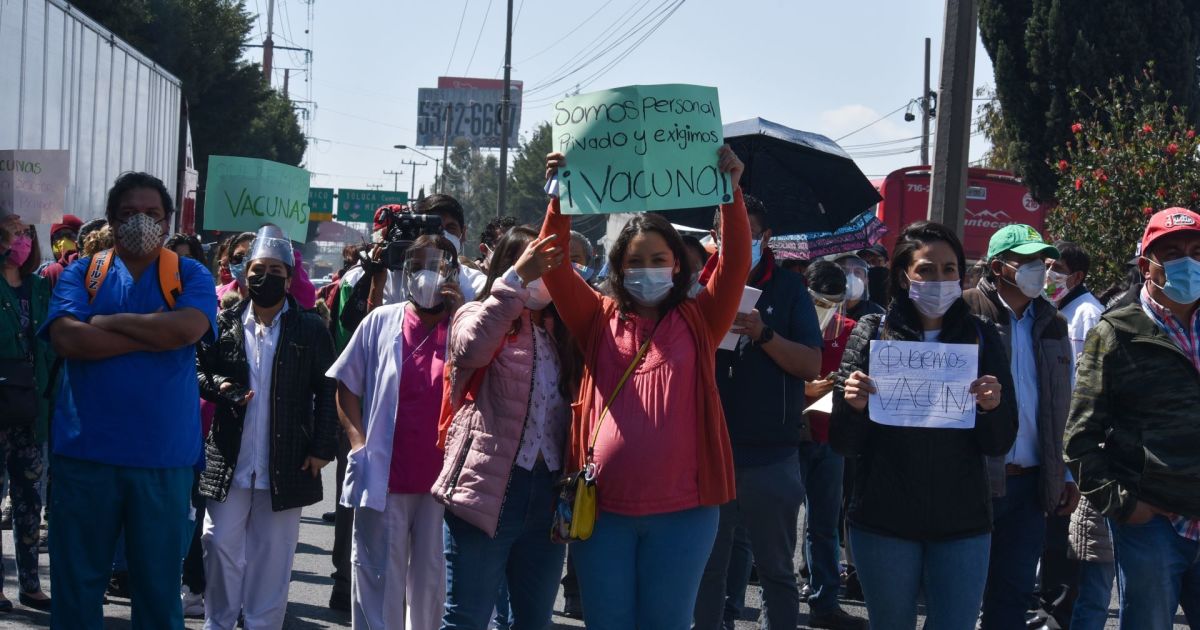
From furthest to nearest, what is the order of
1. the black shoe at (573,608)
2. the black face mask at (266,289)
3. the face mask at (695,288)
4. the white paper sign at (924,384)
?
the black shoe at (573,608) → the black face mask at (266,289) → the face mask at (695,288) → the white paper sign at (924,384)

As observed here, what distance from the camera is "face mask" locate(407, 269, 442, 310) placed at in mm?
5711

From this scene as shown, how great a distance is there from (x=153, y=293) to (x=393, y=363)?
1.03m

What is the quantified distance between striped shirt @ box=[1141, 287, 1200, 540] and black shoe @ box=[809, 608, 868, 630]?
3204 mm

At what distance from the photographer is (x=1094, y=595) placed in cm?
579

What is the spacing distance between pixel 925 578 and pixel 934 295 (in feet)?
3.28

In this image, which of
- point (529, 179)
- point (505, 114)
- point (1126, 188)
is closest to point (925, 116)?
point (505, 114)

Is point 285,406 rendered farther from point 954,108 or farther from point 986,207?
point 986,207

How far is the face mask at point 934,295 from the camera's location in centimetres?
487

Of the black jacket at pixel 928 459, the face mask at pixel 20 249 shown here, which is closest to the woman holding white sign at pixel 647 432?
the black jacket at pixel 928 459

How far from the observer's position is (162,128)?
1950cm

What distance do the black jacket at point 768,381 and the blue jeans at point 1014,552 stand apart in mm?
971

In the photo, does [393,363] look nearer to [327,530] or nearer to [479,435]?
[479,435]

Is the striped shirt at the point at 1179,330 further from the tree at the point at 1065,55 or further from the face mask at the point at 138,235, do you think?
the tree at the point at 1065,55

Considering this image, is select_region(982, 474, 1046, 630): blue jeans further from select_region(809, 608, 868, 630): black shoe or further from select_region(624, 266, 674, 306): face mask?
select_region(809, 608, 868, 630): black shoe
